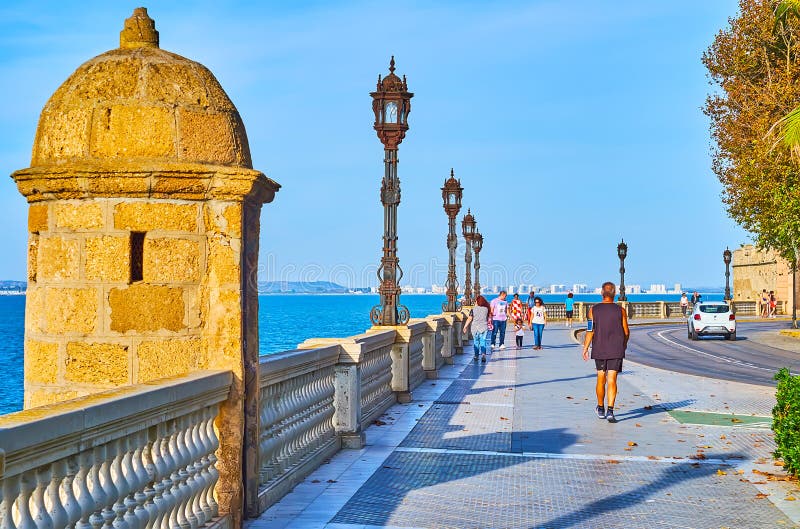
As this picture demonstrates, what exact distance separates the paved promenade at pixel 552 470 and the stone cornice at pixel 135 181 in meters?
2.58

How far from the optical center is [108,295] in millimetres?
6406

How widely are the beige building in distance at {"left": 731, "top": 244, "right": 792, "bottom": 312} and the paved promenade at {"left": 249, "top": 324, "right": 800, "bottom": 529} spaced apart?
62332 mm

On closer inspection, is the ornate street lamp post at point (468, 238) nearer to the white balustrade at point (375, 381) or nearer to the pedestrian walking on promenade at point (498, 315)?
the pedestrian walking on promenade at point (498, 315)

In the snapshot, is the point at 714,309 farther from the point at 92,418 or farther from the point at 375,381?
the point at 92,418

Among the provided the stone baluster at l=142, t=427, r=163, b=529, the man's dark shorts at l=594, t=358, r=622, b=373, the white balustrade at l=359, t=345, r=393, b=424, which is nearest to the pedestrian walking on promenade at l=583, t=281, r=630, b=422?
the man's dark shorts at l=594, t=358, r=622, b=373

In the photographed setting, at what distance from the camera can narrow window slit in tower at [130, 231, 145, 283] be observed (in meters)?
6.52

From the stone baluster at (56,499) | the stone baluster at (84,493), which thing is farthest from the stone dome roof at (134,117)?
the stone baluster at (56,499)

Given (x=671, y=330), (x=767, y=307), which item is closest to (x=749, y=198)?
(x=671, y=330)

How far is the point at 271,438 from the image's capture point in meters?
8.14

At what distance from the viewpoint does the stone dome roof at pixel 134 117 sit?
21.3 ft

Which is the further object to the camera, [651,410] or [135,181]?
[651,410]

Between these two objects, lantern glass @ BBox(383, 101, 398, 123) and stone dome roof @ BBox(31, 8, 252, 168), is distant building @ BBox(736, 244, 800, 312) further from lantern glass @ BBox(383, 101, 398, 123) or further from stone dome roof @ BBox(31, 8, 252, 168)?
stone dome roof @ BBox(31, 8, 252, 168)

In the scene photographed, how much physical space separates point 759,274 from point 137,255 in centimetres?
8606

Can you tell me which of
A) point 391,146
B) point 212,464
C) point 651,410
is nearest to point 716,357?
point 651,410
